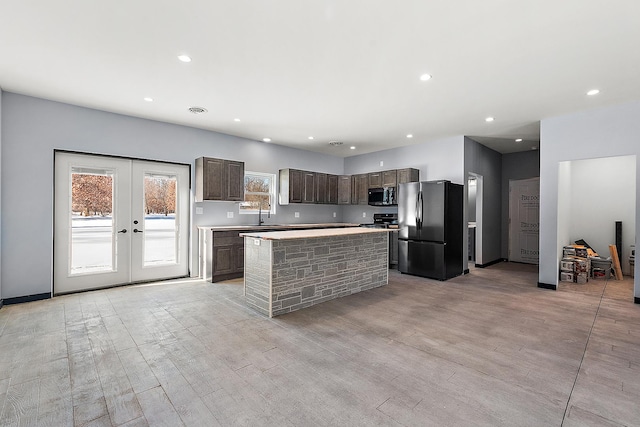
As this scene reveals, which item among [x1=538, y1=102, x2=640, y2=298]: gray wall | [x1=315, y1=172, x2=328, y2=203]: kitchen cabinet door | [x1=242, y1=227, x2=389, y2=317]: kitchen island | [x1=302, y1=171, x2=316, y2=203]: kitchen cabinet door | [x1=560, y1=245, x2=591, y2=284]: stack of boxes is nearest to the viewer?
[x1=242, y1=227, x2=389, y2=317]: kitchen island

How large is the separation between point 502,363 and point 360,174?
5.61 m

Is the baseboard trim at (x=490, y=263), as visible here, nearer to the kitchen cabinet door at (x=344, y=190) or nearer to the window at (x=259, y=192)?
the kitchen cabinet door at (x=344, y=190)

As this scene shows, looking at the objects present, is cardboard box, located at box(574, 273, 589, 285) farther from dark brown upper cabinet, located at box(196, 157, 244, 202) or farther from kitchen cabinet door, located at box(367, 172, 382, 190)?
dark brown upper cabinet, located at box(196, 157, 244, 202)

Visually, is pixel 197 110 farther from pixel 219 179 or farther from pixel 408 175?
pixel 408 175

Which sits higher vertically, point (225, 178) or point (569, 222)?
point (225, 178)

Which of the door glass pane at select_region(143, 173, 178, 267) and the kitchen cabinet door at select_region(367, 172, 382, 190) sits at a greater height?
the kitchen cabinet door at select_region(367, 172, 382, 190)

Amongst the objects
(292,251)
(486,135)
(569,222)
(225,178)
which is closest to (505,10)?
(292,251)

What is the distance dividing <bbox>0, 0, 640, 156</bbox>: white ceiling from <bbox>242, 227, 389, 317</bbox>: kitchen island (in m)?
1.84

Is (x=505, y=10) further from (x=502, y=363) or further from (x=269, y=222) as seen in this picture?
(x=269, y=222)

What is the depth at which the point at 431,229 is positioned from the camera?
571 cm

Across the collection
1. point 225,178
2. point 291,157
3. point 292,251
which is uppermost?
point 291,157

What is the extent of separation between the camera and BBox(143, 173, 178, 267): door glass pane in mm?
5195

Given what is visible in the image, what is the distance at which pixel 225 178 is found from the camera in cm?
571

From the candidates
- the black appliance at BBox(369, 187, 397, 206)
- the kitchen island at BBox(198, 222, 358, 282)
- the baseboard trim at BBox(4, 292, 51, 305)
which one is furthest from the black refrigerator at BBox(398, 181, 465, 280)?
the baseboard trim at BBox(4, 292, 51, 305)
